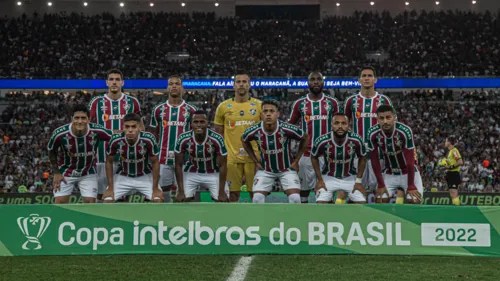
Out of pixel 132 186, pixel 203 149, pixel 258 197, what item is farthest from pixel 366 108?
pixel 132 186

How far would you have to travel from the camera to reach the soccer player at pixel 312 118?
8859 mm

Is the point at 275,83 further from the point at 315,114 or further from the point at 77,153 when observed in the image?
the point at 77,153

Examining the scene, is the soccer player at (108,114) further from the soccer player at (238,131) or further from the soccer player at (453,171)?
the soccer player at (453,171)

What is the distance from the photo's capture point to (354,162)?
29.2ft

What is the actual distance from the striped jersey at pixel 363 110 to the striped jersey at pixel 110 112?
9.90 ft

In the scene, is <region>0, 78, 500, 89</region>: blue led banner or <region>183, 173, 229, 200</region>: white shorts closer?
<region>183, 173, 229, 200</region>: white shorts

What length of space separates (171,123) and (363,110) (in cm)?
269

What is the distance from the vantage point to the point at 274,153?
852cm

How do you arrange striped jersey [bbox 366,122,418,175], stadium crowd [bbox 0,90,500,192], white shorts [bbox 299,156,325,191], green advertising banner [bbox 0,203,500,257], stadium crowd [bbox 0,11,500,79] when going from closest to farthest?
1. green advertising banner [bbox 0,203,500,257]
2. striped jersey [bbox 366,122,418,175]
3. white shorts [bbox 299,156,325,191]
4. stadium crowd [bbox 0,90,500,192]
5. stadium crowd [bbox 0,11,500,79]

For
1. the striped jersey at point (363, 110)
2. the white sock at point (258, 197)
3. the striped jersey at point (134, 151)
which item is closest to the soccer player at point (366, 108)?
the striped jersey at point (363, 110)

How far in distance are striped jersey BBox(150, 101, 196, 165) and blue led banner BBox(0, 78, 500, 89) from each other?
910 inches

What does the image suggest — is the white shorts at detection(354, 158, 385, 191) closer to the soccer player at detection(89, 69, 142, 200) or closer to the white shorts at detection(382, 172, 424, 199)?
the white shorts at detection(382, 172, 424, 199)

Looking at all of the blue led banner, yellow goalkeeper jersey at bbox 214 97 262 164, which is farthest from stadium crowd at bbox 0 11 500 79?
yellow goalkeeper jersey at bbox 214 97 262 164

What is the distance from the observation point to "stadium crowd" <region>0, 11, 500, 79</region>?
35219 mm
